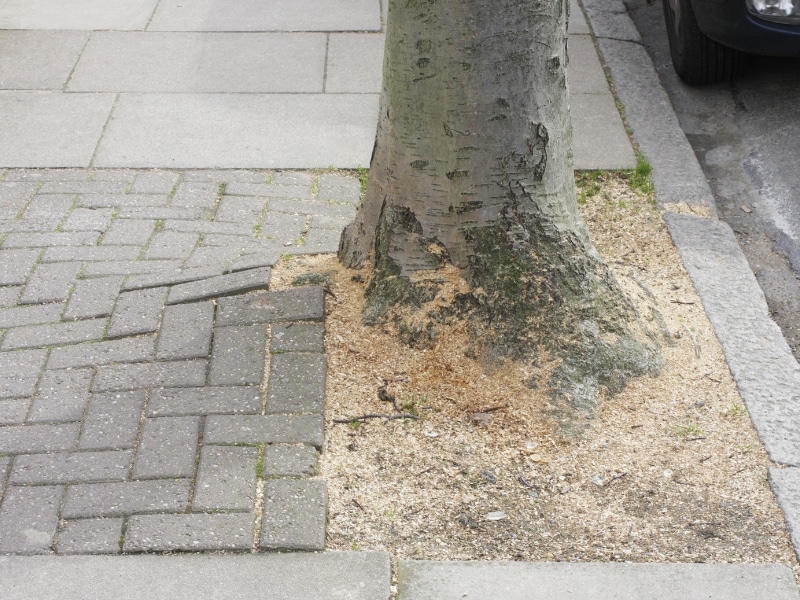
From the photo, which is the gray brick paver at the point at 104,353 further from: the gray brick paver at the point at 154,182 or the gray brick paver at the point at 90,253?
the gray brick paver at the point at 154,182

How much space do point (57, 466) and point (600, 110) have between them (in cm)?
385

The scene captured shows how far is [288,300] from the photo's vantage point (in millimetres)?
3686

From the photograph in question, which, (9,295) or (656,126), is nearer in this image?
(9,295)

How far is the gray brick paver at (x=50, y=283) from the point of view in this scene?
3936 millimetres

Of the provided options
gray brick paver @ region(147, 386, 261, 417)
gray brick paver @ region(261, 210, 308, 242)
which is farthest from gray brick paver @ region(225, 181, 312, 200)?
gray brick paver @ region(147, 386, 261, 417)

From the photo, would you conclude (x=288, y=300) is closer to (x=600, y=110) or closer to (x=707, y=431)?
(x=707, y=431)

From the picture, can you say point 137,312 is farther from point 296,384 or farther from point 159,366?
point 296,384

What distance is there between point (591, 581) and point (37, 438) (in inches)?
69.7

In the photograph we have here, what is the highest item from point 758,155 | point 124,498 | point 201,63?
point 124,498

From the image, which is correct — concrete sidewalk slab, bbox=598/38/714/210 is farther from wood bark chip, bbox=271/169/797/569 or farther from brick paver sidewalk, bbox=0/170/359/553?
brick paver sidewalk, bbox=0/170/359/553

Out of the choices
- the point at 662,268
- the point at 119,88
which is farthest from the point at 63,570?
the point at 119,88

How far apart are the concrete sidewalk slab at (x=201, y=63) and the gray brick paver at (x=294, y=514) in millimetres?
3540

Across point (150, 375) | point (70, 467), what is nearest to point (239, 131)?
point (150, 375)

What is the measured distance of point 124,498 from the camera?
290 cm
